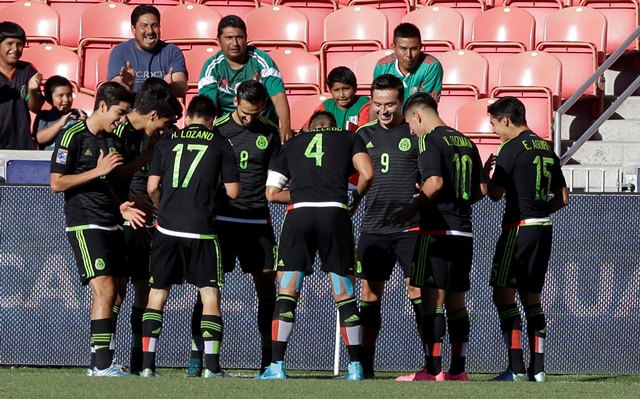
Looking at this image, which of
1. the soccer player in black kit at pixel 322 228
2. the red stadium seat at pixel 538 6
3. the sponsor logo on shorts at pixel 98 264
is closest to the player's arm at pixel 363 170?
the soccer player in black kit at pixel 322 228

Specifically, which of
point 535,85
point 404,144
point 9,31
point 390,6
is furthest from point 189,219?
point 390,6

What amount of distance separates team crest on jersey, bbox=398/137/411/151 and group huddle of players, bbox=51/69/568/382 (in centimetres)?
1

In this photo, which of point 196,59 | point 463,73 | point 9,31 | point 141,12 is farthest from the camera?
point 196,59

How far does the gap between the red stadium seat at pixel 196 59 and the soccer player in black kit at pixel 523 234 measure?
18.4ft

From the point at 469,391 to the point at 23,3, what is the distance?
981 centimetres

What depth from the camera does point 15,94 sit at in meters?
11.6

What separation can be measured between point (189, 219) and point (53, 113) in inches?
145

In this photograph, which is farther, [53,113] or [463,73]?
[463,73]

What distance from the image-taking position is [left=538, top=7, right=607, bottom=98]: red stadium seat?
555 inches

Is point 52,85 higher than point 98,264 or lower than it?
higher

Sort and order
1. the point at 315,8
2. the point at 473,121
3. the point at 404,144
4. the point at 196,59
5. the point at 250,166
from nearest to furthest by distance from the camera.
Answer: the point at 404,144, the point at 250,166, the point at 473,121, the point at 196,59, the point at 315,8

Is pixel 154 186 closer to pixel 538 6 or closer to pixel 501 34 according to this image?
pixel 501 34

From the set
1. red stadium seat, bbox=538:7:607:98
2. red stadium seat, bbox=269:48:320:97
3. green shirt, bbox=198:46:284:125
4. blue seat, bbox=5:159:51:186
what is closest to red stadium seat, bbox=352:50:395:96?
red stadium seat, bbox=269:48:320:97

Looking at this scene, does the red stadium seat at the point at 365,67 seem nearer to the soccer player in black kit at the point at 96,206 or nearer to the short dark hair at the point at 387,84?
the short dark hair at the point at 387,84
